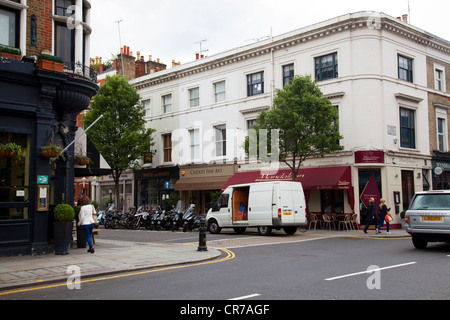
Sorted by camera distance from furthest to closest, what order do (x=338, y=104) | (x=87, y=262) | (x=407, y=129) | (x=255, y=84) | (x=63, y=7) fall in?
(x=255, y=84) → (x=407, y=129) → (x=338, y=104) → (x=63, y=7) → (x=87, y=262)

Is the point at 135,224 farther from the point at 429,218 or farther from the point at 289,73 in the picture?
the point at 429,218

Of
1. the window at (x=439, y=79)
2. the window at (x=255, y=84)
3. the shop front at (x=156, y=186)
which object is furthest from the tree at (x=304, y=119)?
the shop front at (x=156, y=186)

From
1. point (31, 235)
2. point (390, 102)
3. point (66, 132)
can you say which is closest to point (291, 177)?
point (390, 102)

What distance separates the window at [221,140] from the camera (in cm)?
3036

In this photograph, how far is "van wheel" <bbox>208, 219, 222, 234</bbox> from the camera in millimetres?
21719

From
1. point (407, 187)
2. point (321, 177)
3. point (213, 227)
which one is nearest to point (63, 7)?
point (213, 227)

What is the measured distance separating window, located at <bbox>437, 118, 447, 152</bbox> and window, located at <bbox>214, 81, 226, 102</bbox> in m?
14.6

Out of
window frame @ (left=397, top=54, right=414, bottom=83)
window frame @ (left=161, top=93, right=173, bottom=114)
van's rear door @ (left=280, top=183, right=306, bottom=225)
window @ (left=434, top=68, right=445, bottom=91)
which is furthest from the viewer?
window frame @ (left=161, top=93, right=173, bottom=114)

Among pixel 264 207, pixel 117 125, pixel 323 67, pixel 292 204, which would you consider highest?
pixel 323 67

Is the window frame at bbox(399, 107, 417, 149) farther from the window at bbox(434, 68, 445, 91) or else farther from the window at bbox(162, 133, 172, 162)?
the window at bbox(162, 133, 172, 162)

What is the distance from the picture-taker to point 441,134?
28.2m

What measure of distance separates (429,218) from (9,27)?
14.0 metres

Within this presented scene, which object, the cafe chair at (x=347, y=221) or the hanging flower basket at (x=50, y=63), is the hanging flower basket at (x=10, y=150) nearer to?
the hanging flower basket at (x=50, y=63)

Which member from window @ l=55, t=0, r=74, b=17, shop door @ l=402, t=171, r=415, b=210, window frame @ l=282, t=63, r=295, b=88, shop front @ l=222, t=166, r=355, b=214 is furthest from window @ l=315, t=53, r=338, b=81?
window @ l=55, t=0, r=74, b=17
